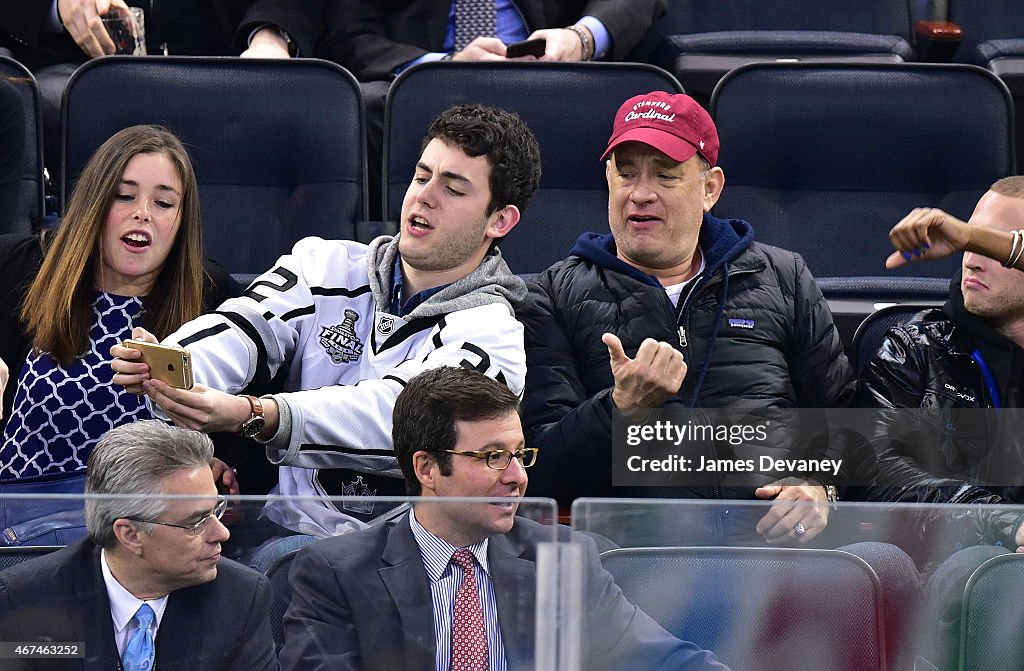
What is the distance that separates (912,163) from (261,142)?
1390 mm

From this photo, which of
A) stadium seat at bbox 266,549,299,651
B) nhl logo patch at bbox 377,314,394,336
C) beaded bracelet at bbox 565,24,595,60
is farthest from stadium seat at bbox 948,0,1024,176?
stadium seat at bbox 266,549,299,651

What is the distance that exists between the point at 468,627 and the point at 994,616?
545mm

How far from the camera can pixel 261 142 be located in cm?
282

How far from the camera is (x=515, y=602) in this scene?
4.17 ft

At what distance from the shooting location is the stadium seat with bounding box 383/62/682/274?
9.21 ft

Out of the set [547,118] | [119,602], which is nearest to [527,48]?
[547,118]

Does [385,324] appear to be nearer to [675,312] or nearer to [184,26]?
[675,312]

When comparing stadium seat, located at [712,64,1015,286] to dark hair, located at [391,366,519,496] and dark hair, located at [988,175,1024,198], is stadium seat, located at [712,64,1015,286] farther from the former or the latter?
dark hair, located at [391,366,519,496]

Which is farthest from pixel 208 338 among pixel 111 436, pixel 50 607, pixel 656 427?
pixel 50 607

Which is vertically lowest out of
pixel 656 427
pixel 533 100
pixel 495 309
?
pixel 656 427

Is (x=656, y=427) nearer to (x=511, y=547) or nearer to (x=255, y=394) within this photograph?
(x=255, y=394)

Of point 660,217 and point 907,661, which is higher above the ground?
point 660,217

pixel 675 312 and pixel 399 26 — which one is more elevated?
pixel 399 26

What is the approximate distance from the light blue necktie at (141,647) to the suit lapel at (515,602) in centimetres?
33
